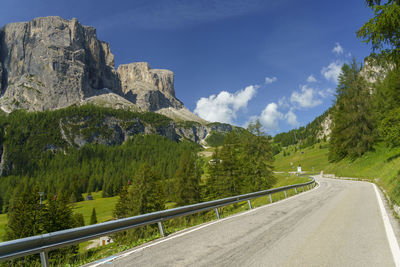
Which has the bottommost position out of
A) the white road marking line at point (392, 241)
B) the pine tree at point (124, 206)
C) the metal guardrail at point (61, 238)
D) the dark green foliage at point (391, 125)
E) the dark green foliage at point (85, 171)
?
the pine tree at point (124, 206)

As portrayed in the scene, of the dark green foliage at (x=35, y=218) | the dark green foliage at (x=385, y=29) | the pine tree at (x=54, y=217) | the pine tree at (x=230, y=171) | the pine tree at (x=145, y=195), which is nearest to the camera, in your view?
the dark green foliage at (x=385, y=29)

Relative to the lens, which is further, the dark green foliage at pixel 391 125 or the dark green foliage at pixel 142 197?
the dark green foliage at pixel 142 197

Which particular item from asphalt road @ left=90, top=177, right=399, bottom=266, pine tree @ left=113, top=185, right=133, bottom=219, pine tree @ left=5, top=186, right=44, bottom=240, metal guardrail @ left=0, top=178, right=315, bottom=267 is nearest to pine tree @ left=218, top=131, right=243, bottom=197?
pine tree @ left=113, top=185, right=133, bottom=219

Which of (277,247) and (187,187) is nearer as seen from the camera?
(277,247)

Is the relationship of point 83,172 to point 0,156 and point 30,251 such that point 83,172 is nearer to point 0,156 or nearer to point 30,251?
point 0,156

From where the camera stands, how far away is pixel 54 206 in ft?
92.3

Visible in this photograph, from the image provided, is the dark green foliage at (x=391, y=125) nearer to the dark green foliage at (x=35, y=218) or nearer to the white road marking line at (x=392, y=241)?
the white road marking line at (x=392, y=241)

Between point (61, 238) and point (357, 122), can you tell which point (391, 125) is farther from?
point (61, 238)

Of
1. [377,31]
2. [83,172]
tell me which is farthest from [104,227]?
[83,172]

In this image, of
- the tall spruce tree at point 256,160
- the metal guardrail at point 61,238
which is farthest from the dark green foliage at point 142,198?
the metal guardrail at point 61,238

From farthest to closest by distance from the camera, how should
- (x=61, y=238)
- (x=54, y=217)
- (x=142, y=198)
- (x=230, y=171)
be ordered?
(x=142, y=198) < (x=230, y=171) < (x=54, y=217) < (x=61, y=238)

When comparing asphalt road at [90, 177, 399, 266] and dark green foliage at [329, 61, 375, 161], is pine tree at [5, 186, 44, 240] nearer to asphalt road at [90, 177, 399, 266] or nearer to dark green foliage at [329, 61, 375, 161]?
asphalt road at [90, 177, 399, 266]

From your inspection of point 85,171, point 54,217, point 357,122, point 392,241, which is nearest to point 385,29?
point 392,241

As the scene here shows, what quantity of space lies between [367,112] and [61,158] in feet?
667
